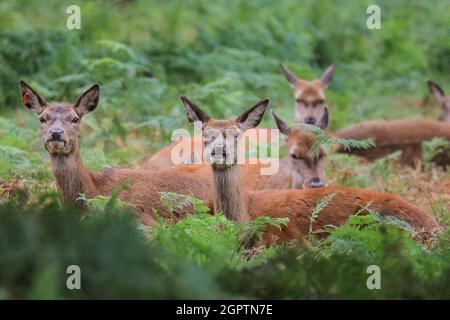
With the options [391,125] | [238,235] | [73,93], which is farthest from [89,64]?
[238,235]

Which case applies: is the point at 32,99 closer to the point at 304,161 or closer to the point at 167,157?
the point at 167,157

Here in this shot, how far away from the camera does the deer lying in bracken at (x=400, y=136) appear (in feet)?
45.6

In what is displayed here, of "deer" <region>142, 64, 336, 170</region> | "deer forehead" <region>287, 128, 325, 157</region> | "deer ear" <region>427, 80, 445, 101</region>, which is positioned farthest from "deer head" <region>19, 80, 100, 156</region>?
"deer ear" <region>427, 80, 445, 101</region>

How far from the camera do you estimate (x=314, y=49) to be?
19375 millimetres

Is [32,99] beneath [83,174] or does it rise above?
above

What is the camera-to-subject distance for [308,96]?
15.1 meters

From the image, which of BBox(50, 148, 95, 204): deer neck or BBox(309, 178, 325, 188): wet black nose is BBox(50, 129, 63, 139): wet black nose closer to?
BBox(50, 148, 95, 204): deer neck

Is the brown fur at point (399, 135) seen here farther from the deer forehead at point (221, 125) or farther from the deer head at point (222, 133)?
the deer forehead at point (221, 125)

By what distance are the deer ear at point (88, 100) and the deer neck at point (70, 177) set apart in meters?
0.63

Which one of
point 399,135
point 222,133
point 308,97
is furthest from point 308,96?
point 222,133

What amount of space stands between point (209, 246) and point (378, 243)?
115 cm

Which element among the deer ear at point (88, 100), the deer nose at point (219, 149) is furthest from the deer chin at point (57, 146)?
the deer nose at point (219, 149)

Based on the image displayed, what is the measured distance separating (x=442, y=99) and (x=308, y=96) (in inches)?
107

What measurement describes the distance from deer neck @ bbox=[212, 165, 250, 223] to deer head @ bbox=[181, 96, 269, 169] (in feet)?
0.25
